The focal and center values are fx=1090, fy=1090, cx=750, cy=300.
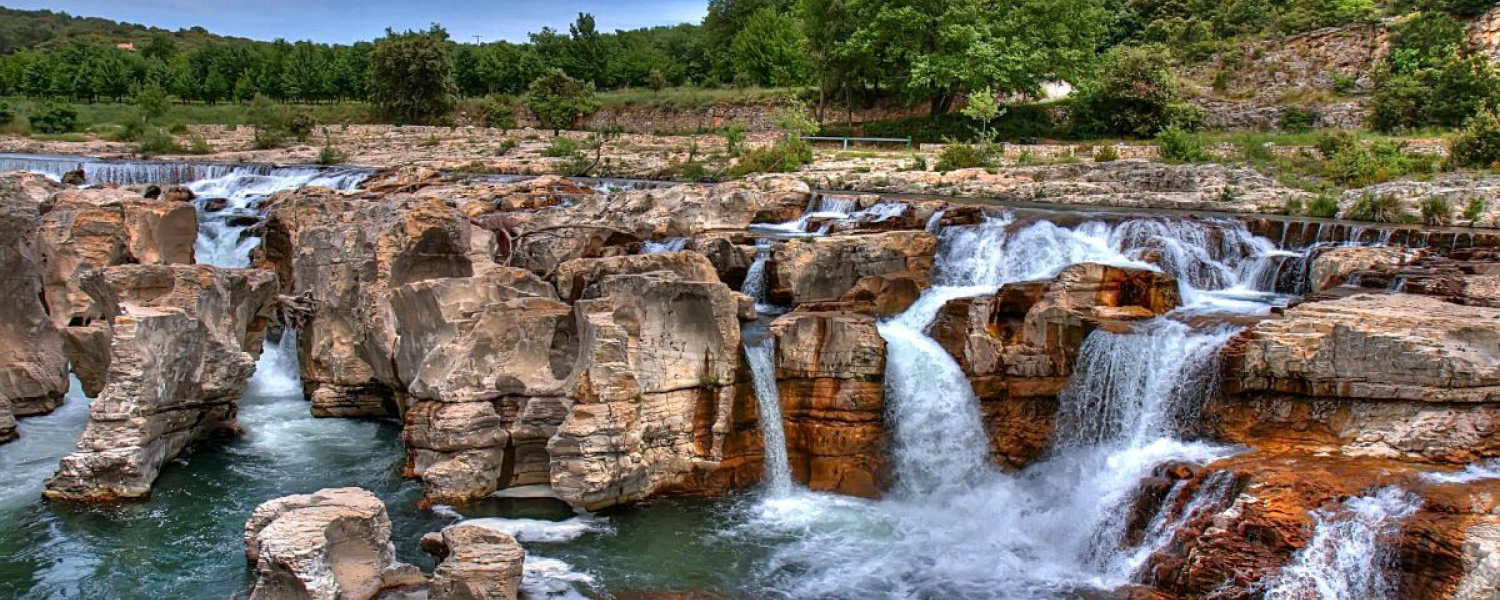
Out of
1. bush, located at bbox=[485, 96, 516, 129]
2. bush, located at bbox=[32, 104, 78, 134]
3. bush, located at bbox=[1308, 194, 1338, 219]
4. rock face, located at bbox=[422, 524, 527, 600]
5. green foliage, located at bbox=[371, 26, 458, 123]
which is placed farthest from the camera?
bush, located at bbox=[485, 96, 516, 129]

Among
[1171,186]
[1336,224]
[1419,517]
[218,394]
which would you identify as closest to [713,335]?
[218,394]

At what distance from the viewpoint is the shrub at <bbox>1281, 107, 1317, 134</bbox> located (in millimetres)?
36719

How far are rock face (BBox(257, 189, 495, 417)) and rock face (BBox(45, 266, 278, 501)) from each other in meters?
1.17

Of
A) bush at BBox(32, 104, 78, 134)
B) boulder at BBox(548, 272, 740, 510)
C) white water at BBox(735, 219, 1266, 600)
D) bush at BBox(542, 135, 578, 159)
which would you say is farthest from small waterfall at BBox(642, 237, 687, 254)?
bush at BBox(32, 104, 78, 134)

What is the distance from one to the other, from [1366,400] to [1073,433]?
3346 mm

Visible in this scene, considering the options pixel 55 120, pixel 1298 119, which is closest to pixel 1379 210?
pixel 1298 119

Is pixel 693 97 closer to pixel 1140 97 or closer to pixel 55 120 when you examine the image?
pixel 1140 97

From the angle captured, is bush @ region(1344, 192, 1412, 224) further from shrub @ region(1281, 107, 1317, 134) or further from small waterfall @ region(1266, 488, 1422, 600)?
shrub @ region(1281, 107, 1317, 134)

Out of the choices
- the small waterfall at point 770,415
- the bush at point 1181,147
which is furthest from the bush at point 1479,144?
the small waterfall at point 770,415

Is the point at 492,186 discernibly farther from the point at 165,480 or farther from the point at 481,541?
the point at 481,541

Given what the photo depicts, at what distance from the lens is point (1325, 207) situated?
2355cm

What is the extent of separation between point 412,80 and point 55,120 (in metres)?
14.3

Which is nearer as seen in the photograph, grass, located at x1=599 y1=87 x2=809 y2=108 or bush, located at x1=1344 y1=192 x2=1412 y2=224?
bush, located at x1=1344 y1=192 x2=1412 y2=224

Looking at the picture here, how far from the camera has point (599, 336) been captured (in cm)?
1331
